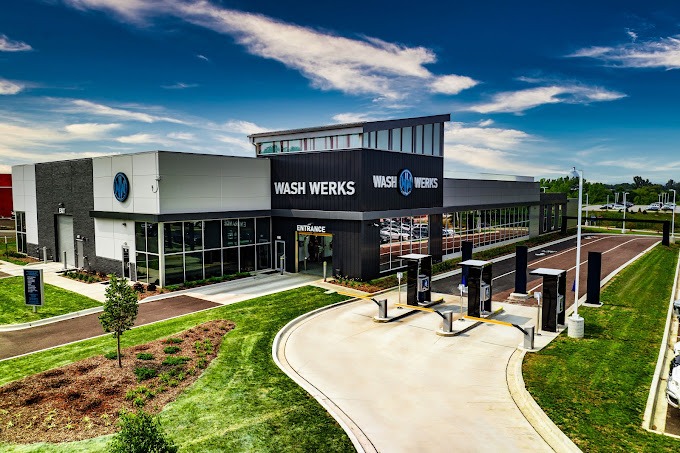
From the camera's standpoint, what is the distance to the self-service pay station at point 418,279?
22.1m

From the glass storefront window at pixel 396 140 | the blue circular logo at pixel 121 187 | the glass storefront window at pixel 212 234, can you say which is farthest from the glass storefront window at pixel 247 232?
the glass storefront window at pixel 396 140

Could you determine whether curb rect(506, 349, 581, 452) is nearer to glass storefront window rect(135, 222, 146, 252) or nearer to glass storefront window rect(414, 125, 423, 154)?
glass storefront window rect(414, 125, 423, 154)

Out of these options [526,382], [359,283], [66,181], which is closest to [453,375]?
[526,382]

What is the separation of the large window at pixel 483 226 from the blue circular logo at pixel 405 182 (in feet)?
19.4

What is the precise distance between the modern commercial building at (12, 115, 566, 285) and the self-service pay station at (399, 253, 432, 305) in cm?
559

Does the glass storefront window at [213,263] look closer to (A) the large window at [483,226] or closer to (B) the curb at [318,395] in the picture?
(B) the curb at [318,395]

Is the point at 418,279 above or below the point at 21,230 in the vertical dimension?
below

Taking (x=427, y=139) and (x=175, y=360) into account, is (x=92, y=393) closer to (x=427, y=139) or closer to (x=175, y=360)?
(x=175, y=360)

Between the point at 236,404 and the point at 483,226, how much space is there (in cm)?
3509

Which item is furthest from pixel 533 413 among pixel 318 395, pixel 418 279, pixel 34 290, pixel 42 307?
pixel 42 307

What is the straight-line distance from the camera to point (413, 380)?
13.5 meters

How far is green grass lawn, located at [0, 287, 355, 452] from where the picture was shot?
32.2ft

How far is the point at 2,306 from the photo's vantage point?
2206cm

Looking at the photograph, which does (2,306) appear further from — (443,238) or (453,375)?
(443,238)
